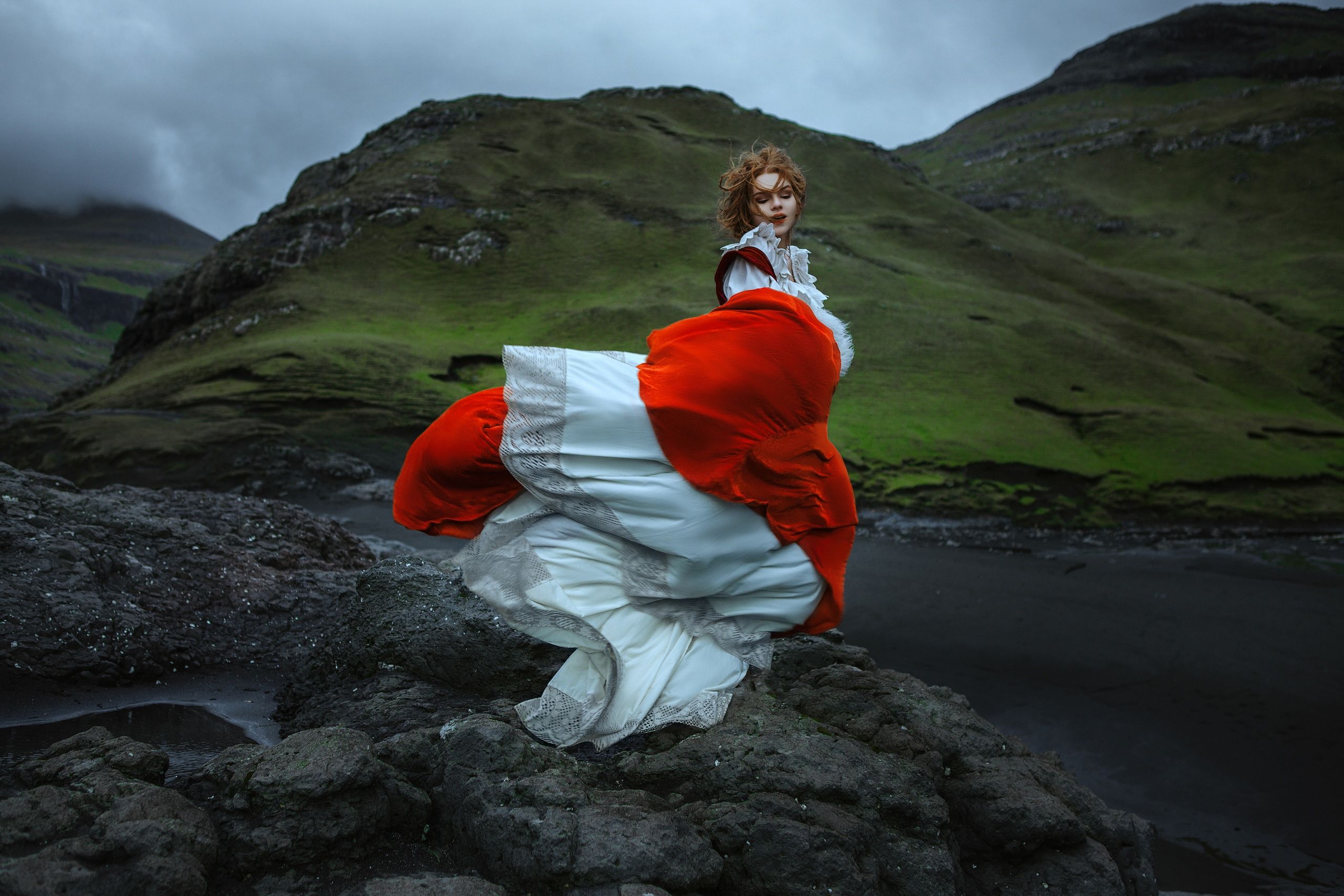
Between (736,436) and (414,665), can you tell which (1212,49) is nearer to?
(736,436)

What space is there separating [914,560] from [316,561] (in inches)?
301

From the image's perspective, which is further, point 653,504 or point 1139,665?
point 1139,665

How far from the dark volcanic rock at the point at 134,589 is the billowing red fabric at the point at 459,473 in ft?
5.04

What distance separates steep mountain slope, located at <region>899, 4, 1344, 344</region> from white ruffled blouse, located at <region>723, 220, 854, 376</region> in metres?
24.7

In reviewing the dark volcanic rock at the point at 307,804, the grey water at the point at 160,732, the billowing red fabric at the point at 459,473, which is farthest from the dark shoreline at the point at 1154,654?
the dark volcanic rock at the point at 307,804

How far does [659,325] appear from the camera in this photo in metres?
19.6

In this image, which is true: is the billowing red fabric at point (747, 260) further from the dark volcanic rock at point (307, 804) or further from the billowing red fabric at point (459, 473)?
the dark volcanic rock at point (307, 804)

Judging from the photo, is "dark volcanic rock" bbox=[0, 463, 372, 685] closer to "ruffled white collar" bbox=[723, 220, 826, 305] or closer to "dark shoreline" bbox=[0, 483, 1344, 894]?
"dark shoreline" bbox=[0, 483, 1344, 894]

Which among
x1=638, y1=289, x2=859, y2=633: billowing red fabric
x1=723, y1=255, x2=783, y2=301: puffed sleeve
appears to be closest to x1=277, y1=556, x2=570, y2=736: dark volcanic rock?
x1=638, y1=289, x2=859, y2=633: billowing red fabric

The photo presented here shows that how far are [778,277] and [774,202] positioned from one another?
1.07ft

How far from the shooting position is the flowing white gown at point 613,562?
2.59 meters

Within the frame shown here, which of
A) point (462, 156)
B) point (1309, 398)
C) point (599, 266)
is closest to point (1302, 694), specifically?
point (1309, 398)

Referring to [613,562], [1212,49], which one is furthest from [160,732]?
[1212,49]

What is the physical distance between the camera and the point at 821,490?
285cm
